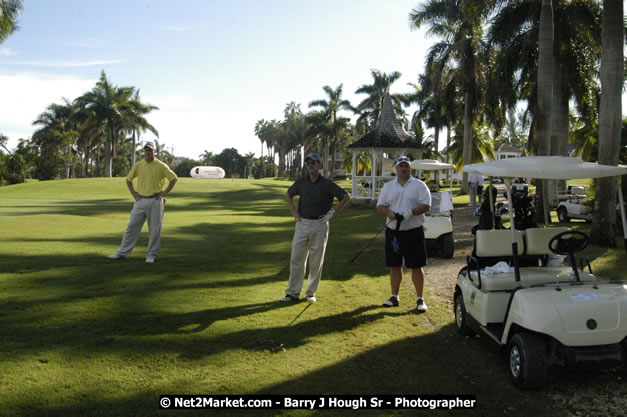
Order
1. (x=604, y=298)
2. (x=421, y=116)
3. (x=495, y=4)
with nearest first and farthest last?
(x=604, y=298), (x=495, y=4), (x=421, y=116)

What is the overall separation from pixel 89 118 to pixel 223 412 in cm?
6849

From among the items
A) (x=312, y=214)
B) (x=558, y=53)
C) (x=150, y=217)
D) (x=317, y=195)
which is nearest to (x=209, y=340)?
(x=312, y=214)

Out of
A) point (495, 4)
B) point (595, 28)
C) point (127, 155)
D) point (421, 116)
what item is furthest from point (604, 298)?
point (127, 155)

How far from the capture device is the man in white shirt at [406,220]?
262 inches

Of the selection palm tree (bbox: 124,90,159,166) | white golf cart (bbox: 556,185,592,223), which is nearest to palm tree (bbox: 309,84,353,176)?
palm tree (bbox: 124,90,159,166)

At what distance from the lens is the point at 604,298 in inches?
170

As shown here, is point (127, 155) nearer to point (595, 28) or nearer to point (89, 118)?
point (89, 118)

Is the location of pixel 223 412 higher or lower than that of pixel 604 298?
lower

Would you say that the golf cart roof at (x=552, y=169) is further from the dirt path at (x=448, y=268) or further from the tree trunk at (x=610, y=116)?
the tree trunk at (x=610, y=116)

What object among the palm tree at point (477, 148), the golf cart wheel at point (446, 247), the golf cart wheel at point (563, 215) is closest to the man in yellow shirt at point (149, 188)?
the golf cart wheel at point (446, 247)

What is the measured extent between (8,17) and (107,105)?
3203 centimetres

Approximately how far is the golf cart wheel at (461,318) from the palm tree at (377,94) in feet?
163

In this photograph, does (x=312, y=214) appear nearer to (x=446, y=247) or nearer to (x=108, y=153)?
(x=446, y=247)

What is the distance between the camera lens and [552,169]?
5.22 metres
